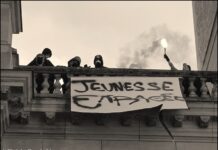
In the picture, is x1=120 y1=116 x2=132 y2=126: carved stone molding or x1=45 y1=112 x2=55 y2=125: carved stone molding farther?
x1=120 y1=116 x2=132 y2=126: carved stone molding

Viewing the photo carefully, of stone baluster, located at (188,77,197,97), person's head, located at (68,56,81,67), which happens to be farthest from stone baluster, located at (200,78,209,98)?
person's head, located at (68,56,81,67)

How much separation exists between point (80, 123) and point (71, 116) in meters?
0.29

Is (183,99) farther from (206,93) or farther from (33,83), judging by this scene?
(33,83)

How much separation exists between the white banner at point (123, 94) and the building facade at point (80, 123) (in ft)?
0.60

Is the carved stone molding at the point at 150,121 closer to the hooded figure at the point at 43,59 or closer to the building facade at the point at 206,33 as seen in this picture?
the hooded figure at the point at 43,59

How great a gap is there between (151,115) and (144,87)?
0.84 metres

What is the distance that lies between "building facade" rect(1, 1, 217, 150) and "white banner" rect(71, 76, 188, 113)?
0.60 ft

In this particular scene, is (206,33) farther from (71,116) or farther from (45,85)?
(71,116)

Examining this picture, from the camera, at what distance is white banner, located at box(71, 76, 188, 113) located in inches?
597

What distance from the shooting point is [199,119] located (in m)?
15.4

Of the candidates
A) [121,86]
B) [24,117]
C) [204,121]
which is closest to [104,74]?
[121,86]

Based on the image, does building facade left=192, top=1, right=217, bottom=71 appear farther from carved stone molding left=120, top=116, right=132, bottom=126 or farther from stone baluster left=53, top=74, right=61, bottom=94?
stone baluster left=53, top=74, right=61, bottom=94

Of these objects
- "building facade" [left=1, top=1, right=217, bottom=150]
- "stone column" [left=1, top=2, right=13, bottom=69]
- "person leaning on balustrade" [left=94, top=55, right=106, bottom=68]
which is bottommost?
"building facade" [left=1, top=1, right=217, bottom=150]

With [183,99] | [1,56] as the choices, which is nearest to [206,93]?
[183,99]
